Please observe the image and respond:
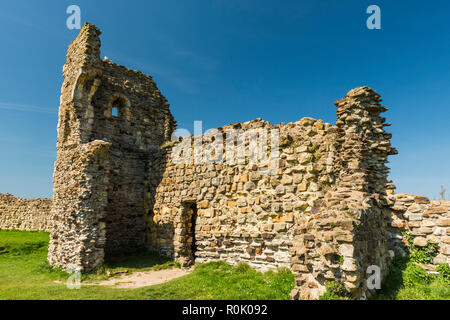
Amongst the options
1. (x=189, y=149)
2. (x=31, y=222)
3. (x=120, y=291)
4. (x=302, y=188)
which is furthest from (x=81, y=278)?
(x=31, y=222)

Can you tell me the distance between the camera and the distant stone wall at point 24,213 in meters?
19.5

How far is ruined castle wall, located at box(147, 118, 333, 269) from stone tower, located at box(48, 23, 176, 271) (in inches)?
94.1

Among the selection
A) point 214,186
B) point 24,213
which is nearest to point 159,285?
point 214,186

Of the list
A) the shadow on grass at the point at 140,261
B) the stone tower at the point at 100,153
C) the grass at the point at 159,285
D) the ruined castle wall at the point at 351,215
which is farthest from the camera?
the shadow on grass at the point at 140,261

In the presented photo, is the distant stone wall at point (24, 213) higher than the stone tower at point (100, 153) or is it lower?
lower

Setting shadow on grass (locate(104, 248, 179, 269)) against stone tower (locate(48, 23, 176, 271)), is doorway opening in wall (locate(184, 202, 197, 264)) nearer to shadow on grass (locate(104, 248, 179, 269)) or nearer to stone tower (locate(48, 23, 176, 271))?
shadow on grass (locate(104, 248, 179, 269))

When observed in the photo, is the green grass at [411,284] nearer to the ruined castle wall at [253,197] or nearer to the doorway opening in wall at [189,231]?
the ruined castle wall at [253,197]

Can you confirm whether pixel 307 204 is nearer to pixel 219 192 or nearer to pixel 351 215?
pixel 351 215

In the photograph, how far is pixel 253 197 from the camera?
860cm

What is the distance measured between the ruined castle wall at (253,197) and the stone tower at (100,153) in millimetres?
2391

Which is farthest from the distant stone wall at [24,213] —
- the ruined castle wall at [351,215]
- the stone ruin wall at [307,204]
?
the ruined castle wall at [351,215]

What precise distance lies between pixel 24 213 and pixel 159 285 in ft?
59.1

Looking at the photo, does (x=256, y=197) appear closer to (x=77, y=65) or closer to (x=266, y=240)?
(x=266, y=240)

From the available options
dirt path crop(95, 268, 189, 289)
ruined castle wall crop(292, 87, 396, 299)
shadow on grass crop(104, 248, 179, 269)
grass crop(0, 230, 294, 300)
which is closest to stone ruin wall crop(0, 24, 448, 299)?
ruined castle wall crop(292, 87, 396, 299)
